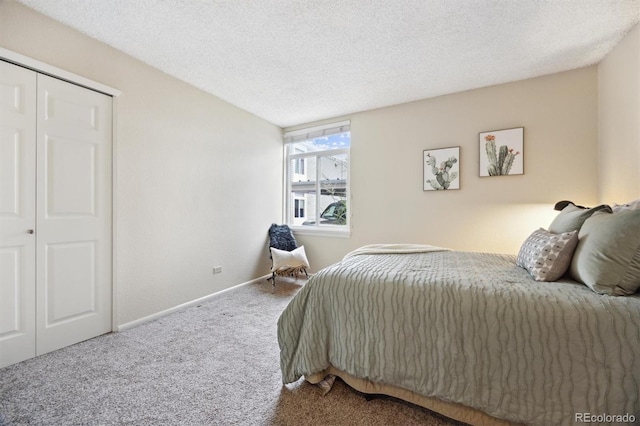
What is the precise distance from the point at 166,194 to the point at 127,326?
1331 millimetres

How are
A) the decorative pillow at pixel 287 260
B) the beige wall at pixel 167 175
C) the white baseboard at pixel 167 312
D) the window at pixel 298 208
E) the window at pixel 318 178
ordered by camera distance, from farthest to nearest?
the window at pixel 298 208 → the window at pixel 318 178 → the decorative pillow at pixel 287 260 → the white baseboard at pixel 167 312 → the beige wall at pixel 167 175

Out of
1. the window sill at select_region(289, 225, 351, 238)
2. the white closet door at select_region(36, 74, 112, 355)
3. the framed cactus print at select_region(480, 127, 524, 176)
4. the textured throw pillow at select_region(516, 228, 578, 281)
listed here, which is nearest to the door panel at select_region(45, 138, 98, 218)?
the white closet door at select_region(36, 74, 112, 355)

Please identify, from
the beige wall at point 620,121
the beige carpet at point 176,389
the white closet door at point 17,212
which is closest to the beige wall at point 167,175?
the white closet door at point 17,212

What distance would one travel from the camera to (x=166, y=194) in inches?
108

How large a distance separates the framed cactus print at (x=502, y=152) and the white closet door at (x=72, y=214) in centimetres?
396

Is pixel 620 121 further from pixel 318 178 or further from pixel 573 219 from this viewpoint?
pixel 318 178

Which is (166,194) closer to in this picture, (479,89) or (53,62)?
(53,62)

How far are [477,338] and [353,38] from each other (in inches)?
92.4

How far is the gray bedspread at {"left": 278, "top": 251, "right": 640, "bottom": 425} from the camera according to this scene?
1044 millimetres

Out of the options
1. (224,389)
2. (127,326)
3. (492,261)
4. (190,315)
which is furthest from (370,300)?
(127,326)

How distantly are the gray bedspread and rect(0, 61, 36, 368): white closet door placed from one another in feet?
6.37

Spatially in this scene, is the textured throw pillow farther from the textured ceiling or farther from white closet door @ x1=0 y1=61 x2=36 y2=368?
white closet door @ x1=0 y1=61 x2=36 y2=368

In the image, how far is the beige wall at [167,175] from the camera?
2137mm

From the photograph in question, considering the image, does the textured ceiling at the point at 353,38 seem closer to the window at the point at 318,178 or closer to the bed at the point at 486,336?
the window at the point at 318,178
